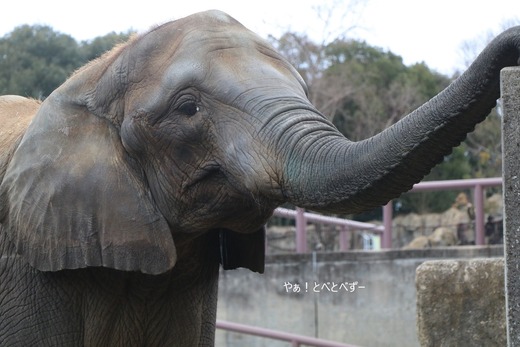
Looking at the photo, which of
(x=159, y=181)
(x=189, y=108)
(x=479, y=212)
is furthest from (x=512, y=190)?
(x=479, y=212)

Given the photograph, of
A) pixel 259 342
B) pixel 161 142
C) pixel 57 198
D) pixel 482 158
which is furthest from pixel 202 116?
pixel 482 158

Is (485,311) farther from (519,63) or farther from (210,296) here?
(519,63)

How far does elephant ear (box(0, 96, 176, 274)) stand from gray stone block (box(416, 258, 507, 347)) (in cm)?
209

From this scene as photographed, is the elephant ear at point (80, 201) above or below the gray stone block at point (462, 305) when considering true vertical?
above

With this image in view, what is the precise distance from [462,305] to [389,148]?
2.77m

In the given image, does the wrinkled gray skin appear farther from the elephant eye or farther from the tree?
the tree

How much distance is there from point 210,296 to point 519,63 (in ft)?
8.82

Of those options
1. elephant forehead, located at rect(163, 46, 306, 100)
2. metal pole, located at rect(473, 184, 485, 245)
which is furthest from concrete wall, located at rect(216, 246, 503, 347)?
elephant forehead, located at rect(163, 46, 306, 100)

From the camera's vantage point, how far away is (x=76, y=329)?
5648 millimetres

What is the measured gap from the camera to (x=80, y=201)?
545cm

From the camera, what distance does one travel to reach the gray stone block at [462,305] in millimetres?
6805

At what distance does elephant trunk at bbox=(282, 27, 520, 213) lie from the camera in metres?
4.06

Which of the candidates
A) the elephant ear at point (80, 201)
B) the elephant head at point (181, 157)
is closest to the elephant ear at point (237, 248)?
the elephant head at point (181, 157)

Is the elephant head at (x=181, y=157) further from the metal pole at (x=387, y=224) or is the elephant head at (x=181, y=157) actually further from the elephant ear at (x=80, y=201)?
the metal pole at (x=387, y=224)
